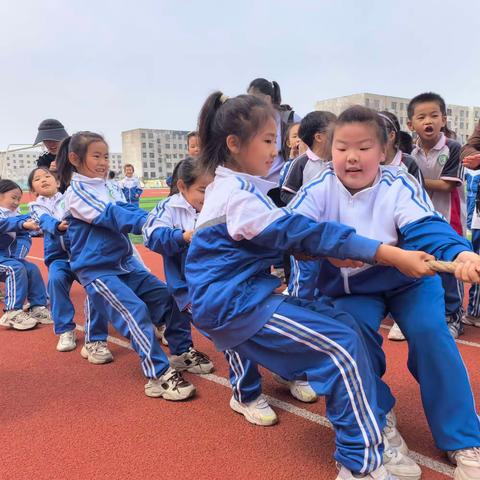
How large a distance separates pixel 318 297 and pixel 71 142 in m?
2.31

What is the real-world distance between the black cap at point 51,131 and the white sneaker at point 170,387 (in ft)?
12.1

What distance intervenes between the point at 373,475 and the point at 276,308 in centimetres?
77

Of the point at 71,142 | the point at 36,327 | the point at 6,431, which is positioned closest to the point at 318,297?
→ the point at 6,431

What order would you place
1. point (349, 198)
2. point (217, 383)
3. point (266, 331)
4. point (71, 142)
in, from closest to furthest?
point (266, 331) < point (349, 198) < point (217, 383) < point (71, 142)

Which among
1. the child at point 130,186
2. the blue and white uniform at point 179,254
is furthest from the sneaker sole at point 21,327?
the child at point 130,186

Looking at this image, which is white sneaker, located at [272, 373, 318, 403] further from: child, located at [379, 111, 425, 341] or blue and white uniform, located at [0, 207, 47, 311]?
blue and white uniform, located at [0, 207, 47, 311]

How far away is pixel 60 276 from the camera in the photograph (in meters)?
4.31

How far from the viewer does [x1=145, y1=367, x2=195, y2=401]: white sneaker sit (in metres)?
3.06

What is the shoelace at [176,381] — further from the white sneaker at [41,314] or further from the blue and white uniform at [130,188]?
the blue and white uniform at [130,188]

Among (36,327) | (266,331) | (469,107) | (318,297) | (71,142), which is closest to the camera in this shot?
(266,331)

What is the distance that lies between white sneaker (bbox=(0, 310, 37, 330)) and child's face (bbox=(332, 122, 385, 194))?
153 inches

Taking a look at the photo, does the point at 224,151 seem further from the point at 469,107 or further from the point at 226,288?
the point at 469,107

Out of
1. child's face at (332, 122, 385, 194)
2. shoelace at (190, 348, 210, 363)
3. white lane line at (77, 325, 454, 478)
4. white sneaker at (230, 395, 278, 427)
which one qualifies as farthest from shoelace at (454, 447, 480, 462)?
shoelace at (190, 348, 210, 363)

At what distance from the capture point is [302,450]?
2.42 metres
